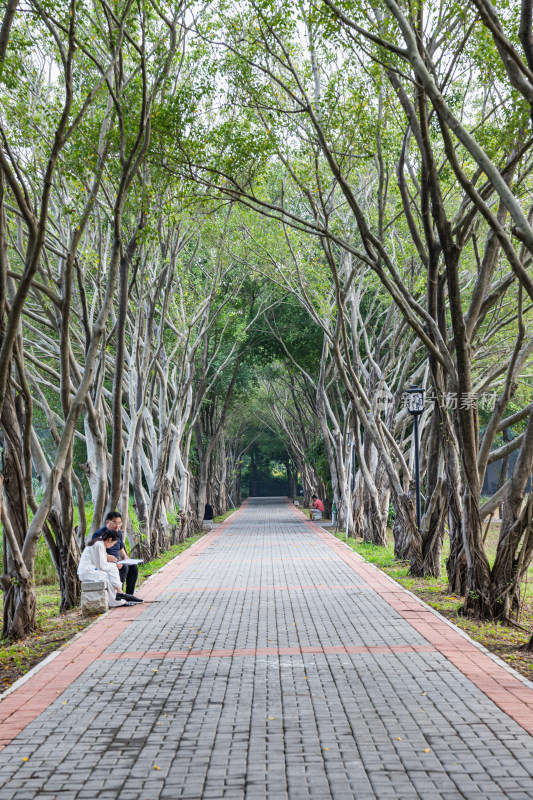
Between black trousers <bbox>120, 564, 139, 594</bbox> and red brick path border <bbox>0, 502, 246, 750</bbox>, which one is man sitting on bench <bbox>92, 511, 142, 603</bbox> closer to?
black trousers <bbox>120, 564, 139, 594</bbox>

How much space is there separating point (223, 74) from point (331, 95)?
222 centimetres

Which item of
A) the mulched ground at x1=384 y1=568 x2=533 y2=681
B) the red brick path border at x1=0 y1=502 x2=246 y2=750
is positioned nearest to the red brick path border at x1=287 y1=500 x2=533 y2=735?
the mulched ground at x1=384 y1=568 x2=533 y2=681

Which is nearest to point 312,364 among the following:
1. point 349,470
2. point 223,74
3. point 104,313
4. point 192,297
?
point 349,470

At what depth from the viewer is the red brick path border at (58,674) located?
16.6ft

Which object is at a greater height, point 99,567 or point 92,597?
point 99,567

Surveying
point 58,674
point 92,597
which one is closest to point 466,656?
point 58,674

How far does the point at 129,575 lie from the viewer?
9.92 meters

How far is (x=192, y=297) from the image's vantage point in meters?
19.0

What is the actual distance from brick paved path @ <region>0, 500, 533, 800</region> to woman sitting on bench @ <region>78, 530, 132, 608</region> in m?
0.38

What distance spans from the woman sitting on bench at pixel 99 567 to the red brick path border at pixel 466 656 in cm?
342

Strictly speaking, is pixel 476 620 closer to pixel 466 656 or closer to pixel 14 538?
pixel 466 656

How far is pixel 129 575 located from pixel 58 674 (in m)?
3.72

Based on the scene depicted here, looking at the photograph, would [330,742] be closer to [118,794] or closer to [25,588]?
[118,794]

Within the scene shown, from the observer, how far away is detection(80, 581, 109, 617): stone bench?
891cm
